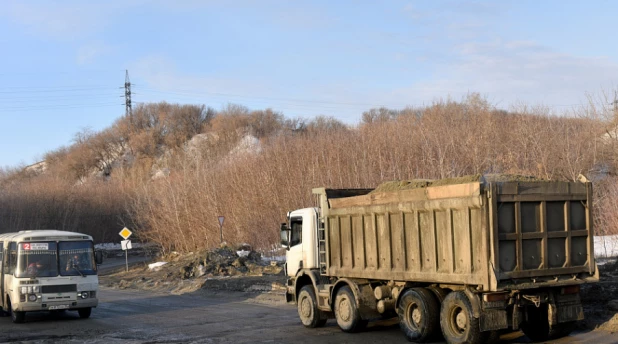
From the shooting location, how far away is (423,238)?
12344 mm

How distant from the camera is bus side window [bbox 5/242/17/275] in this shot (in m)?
18.3

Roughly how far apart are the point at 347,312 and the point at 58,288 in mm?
8310

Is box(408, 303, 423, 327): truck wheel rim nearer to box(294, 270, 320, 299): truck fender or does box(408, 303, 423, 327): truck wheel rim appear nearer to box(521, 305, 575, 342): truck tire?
box(521, 305, 575, 342): truck tire

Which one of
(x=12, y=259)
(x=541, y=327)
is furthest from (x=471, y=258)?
(x=12, y=259)

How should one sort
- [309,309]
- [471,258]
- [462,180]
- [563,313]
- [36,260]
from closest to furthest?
[471,258] < [563,313] < [462,180] < [309,309] < [36,260]

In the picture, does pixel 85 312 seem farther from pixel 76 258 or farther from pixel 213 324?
pixel 213 324

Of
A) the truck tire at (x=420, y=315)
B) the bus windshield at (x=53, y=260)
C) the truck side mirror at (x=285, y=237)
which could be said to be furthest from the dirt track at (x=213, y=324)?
the truck side mirror at (x=285, y=237)

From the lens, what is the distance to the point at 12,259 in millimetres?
18484

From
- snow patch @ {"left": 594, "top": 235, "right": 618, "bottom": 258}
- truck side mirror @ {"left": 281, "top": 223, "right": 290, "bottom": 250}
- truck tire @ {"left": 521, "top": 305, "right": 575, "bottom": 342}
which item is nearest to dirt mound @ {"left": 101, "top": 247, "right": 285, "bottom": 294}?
truck side mirror @ {"left": 281, "top": 223, "right": 290, "bottom": 250}

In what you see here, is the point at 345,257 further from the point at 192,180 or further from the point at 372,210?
the point at 192,180

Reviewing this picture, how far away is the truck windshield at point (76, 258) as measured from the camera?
18.4 m

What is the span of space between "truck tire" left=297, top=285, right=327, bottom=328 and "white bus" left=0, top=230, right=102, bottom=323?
6.30 m

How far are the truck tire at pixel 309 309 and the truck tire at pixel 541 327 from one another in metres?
4.48

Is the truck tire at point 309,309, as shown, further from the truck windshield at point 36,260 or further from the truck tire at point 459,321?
→ the truck windshield at point 36,260
